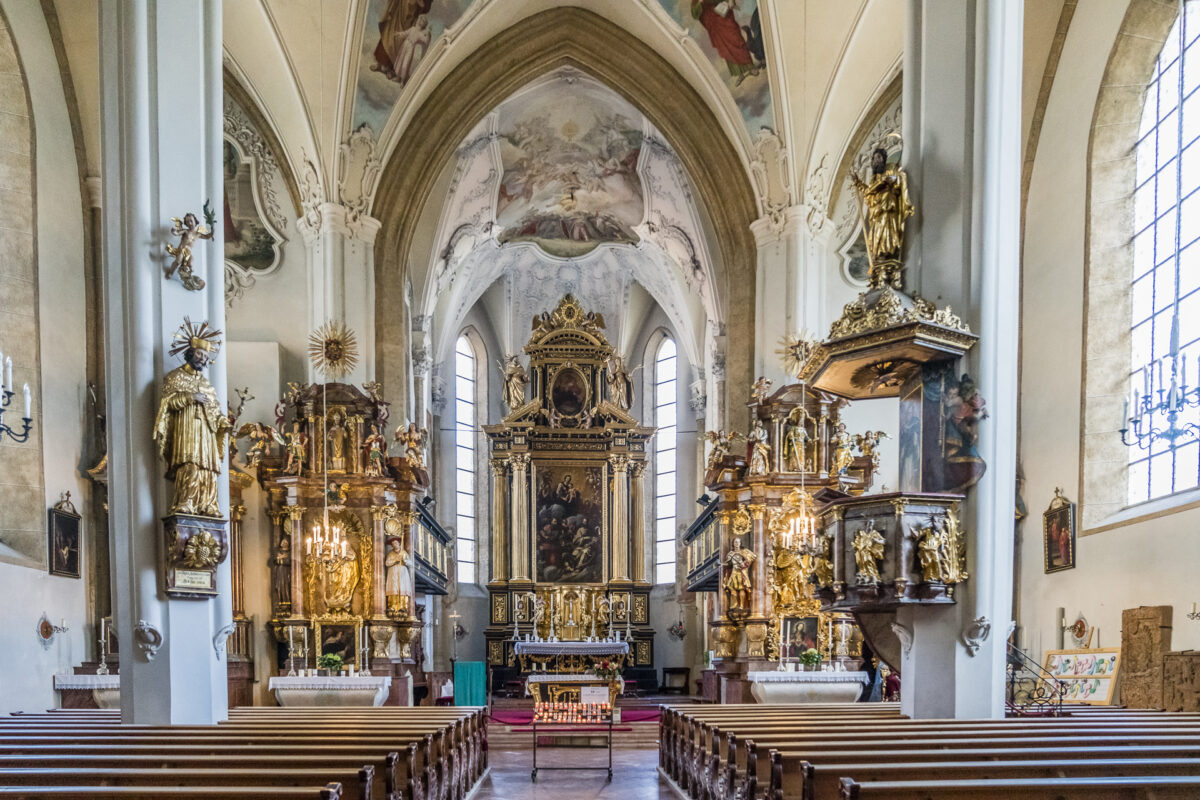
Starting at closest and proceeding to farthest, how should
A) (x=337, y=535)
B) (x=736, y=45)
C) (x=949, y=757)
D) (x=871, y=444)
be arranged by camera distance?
(x=949, y=757) → (x=871, y=444) → (x=337, y=535) → (x=736, y=45)

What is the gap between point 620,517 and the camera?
92.0 feet

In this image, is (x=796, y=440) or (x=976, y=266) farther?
(x=796, y=440)

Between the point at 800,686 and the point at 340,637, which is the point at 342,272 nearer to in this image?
the point at 340,637

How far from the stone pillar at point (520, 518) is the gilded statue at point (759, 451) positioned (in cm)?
1109

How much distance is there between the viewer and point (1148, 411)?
10500mm

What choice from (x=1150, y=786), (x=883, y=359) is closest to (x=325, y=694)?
(x=883, y=359)

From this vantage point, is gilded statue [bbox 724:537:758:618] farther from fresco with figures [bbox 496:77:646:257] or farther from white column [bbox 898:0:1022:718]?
fresco with figures [bbox 496:77:646:257]

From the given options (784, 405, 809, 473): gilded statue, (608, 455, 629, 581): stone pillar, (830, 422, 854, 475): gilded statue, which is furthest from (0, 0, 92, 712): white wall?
(608, 455, 629, 581): stone pillar

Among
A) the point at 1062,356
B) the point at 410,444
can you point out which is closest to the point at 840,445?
the point at 1062,356

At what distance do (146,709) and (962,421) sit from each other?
7.41 meters

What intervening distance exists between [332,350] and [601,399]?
1159 cm

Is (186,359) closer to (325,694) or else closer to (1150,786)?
(325,694)

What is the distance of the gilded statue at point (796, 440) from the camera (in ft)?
58.9

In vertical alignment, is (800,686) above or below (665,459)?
below
